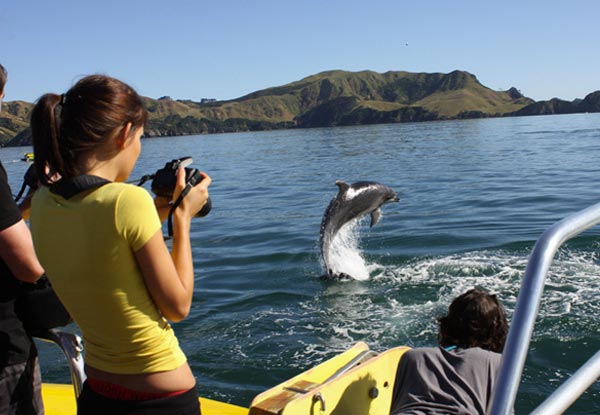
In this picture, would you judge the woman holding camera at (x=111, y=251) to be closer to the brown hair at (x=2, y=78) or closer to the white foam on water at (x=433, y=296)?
the brown hair at (x=2, y=78)

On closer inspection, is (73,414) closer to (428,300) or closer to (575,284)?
(428,300)

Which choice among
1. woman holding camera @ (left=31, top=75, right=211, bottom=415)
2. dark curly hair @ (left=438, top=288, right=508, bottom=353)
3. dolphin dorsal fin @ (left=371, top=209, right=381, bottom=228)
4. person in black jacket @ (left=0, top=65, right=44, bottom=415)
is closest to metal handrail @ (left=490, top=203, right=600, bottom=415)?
woman holding camera @ (left=31, top=75, right=211, bottom=415)

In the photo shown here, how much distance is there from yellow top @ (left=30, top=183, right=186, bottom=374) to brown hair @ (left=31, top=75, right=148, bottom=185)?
173 millimetres

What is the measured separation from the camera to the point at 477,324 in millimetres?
4266

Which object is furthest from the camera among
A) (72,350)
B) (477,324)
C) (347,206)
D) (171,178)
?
(347,206)

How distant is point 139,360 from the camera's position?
8.91 ft

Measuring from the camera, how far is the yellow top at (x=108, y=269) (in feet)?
8.38

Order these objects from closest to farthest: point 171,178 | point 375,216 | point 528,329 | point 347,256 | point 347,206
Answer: point 528,329 < point 171,178 < point 347,206 < point 375,216 < point 347,256

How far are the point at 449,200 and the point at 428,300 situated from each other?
11063 millimetres

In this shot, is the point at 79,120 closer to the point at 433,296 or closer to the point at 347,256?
the point at 433,296

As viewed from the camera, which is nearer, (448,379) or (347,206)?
(448,379)

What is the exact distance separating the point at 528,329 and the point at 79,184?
71.5 inches

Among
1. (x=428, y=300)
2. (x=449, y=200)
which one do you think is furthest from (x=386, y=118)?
(x=428, y=300)

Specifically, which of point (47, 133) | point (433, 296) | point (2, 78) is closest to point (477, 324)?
point (47, 133)
